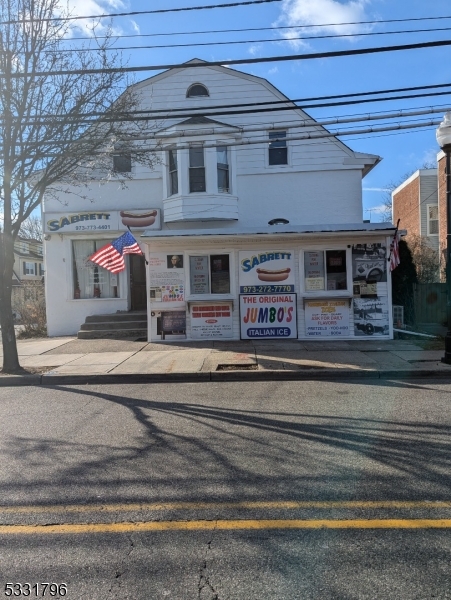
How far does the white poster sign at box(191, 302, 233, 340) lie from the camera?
1352 centimetres

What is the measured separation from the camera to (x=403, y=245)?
678 inches

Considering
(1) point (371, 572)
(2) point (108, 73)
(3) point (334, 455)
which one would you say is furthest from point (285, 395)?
A: (2) point (108, 73)

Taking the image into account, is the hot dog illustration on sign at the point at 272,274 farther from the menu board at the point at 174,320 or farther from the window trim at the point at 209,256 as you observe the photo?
the menu board at the point at 174,320

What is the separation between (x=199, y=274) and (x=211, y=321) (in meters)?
1.35

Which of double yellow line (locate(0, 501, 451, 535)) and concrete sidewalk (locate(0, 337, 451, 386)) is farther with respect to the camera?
concrete sidewalk (locate(0, 337, 451, 386))

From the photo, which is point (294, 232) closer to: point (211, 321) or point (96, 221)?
point (211, 321)

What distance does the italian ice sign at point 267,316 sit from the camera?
13.4 meters

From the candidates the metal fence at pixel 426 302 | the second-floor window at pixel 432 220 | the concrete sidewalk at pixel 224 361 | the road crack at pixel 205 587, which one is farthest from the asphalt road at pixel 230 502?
the second-floor window at pixel 432 220

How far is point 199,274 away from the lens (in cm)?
1370

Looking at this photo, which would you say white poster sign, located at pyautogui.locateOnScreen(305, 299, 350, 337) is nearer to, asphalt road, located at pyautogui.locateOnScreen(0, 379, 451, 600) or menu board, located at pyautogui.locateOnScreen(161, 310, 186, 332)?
menu board, located at pyautogui.locateOnScreen(161, 310, 186, 332)

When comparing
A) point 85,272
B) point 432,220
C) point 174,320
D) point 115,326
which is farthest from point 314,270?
point 432,220

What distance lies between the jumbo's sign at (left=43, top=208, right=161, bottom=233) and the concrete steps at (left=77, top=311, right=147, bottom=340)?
3.08 metres

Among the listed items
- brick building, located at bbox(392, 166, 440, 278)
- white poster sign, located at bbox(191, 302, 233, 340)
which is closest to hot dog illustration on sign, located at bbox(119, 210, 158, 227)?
white poster sign, located at bbox(191, 302, 233, 340)

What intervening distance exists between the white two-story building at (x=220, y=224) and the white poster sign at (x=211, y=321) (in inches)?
1.1
